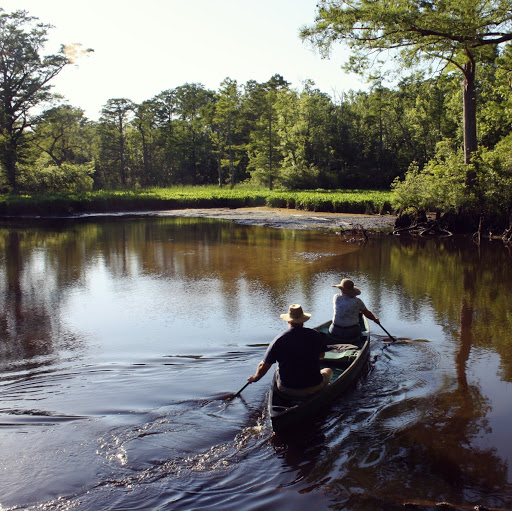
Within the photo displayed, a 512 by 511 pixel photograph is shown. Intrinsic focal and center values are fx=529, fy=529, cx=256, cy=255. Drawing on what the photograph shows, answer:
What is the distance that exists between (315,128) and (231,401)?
53.2m

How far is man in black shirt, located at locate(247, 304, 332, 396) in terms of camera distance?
680 centimetres

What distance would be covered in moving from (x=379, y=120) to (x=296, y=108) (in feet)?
35.6

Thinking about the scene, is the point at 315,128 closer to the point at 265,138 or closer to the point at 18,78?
the point at 265,138

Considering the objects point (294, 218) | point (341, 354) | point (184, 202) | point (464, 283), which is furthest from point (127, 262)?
point (184, 202)

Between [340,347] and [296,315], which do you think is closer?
[296,315]

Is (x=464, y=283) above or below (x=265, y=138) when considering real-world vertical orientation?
below

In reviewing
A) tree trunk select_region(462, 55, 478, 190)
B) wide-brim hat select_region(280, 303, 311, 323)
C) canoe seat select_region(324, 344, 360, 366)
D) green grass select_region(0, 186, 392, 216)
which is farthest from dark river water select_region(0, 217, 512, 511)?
green grass select_region(0, 186, 392, 216)

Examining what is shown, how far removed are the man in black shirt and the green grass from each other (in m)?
31.7

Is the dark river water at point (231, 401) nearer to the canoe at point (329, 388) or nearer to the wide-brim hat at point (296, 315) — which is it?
the canoe at point (329, 388)

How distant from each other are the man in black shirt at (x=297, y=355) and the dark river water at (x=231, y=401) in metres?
0.55

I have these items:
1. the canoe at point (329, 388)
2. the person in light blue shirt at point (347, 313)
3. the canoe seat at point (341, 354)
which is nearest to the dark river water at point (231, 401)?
the canoe at point (329, 388)

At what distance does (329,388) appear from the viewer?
23.5ft

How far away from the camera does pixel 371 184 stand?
195ft

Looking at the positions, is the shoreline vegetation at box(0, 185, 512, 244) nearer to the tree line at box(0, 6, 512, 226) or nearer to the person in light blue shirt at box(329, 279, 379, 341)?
the tree line at box(0, 6, 512, 226)
